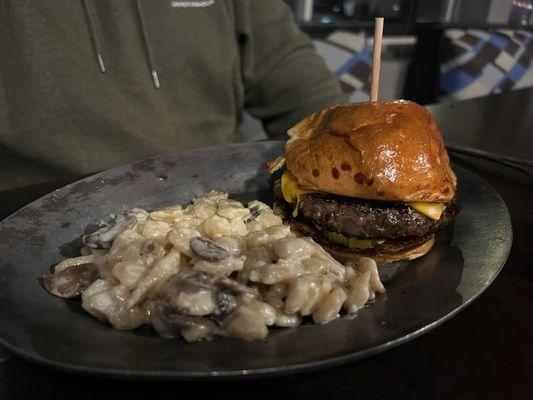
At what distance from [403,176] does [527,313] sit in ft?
1.68

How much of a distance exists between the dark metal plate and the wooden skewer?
19.0 inches

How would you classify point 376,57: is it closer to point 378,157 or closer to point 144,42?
point 378,157

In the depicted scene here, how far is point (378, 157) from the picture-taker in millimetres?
1508

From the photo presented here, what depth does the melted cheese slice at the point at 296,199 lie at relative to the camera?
1.54 metres

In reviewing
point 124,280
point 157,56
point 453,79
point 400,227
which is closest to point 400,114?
point 400,227

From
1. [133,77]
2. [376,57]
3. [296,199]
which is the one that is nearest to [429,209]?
[296,199]

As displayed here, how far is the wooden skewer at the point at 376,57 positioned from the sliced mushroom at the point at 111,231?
0.94m

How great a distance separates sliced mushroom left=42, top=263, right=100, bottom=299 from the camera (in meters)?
1.27

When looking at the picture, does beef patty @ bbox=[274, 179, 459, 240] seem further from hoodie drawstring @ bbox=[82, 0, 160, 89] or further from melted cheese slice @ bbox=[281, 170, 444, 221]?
hoodie drawstring @ bbox=[82, 0, 160, 89]

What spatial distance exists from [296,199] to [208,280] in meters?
0.62

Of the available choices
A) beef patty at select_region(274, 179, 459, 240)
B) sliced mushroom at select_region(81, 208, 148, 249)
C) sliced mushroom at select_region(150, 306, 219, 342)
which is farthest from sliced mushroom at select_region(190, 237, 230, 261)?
beef patty at select_region(274, 179, 459, 240)

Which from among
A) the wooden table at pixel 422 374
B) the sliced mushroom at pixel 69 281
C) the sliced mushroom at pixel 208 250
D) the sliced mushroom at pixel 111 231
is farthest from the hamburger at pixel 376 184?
the sliced mushroom at pixel 69 281

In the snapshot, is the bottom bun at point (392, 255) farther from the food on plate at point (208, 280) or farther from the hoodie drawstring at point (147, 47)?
the hoodie drawstring at point (147, 47)

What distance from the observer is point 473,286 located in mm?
1213
